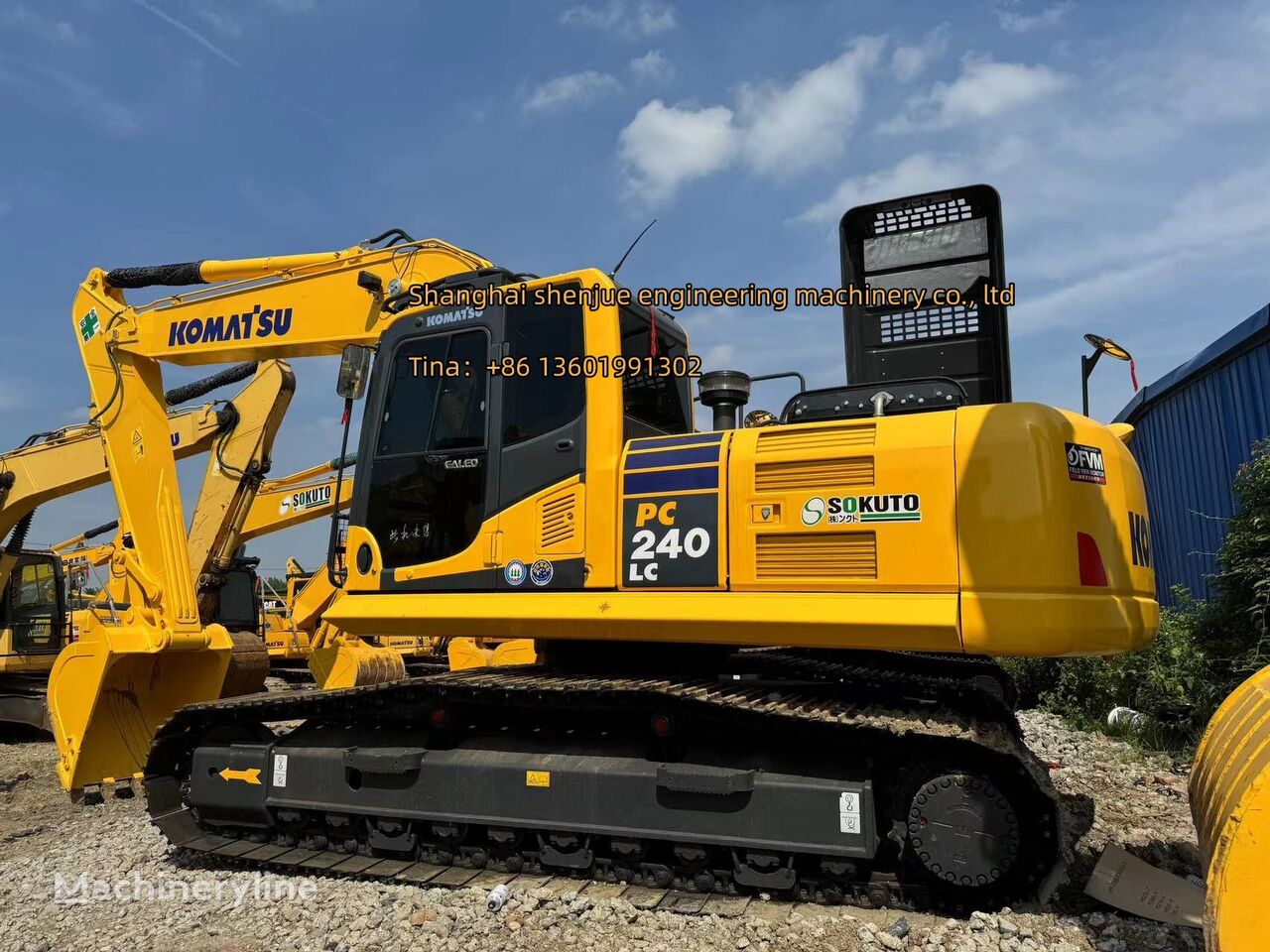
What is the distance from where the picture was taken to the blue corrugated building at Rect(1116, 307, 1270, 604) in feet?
29.9

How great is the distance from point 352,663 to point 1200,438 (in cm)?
1026

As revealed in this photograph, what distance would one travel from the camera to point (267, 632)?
58.5ft

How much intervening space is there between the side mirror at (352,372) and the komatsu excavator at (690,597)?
19mm

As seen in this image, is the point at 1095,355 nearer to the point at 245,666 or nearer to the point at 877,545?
the point at 877,545

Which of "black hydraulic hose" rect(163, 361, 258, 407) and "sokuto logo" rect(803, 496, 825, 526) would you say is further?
"black hydraulic hose" rect(163, 361, 258, 407)

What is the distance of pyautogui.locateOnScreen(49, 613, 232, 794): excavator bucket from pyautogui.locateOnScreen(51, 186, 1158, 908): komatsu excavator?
133 centimetres

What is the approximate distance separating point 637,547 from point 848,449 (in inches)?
45.7

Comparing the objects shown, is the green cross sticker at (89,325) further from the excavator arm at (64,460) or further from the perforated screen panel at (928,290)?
the perforated screen panel at (928,290)

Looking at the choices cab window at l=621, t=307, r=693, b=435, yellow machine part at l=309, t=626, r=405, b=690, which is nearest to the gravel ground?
cab window at l=621, t=307, r=693, b=435

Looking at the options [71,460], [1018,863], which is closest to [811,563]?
[1018,863]

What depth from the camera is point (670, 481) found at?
15.5ft

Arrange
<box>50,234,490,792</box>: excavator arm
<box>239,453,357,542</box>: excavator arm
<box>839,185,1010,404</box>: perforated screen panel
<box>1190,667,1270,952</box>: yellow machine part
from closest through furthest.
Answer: <box>1190,667,1270,952</box>: yellow machine part → <box>839,185,1010,404</box>: perforated screen panel → <box>50,234,490,792</box>: excavator arm → <box>239,453,357,542</box>: excavator arm

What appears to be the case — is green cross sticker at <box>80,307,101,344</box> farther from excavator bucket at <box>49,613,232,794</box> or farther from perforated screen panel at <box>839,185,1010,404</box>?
perforated screen panel at <box>839,185,1010,404</box>

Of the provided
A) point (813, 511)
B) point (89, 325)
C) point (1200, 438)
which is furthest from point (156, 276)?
point (1200, 438)
